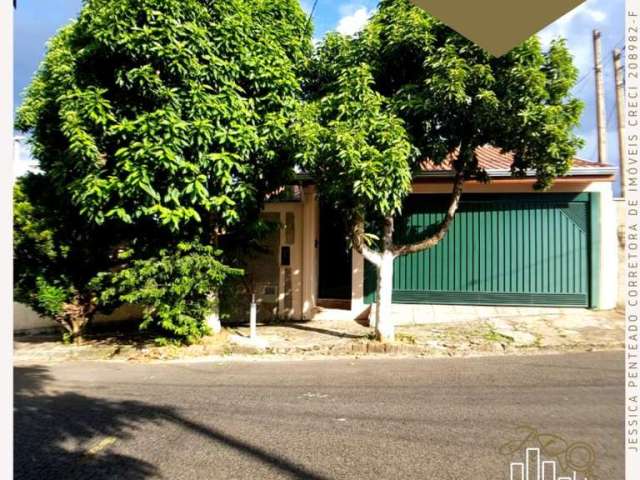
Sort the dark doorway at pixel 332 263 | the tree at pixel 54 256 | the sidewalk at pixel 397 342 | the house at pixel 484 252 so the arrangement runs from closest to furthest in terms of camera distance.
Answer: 1. the sidewalk at pixel 397 342
2. the tree at pixel 54 256
3. the house at pixel 484 252
4. the dark doorway at pixel 332 263

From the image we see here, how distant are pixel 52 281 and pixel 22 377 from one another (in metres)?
1.97

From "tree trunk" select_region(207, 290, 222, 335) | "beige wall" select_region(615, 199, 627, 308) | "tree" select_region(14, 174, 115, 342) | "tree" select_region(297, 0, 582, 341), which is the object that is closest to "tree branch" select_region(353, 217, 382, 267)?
"tree" select_region(297, 0, 582, 341)

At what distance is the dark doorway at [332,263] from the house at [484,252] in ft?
0.90

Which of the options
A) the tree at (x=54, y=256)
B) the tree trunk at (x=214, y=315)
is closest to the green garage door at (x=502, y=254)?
the tree trunk at (x=214, y=315)

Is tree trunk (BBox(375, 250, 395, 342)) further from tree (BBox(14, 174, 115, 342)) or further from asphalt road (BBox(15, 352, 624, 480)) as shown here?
tree (BBox(14, 174, 115, 342))

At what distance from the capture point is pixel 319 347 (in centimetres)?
717

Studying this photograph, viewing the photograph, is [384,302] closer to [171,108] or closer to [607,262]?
[171,108]

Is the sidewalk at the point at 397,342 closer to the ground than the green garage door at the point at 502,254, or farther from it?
closer to the ground

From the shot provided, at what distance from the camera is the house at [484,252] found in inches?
344

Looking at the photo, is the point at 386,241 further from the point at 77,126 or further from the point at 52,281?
the point at 52,281

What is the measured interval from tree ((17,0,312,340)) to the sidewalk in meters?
1.48
